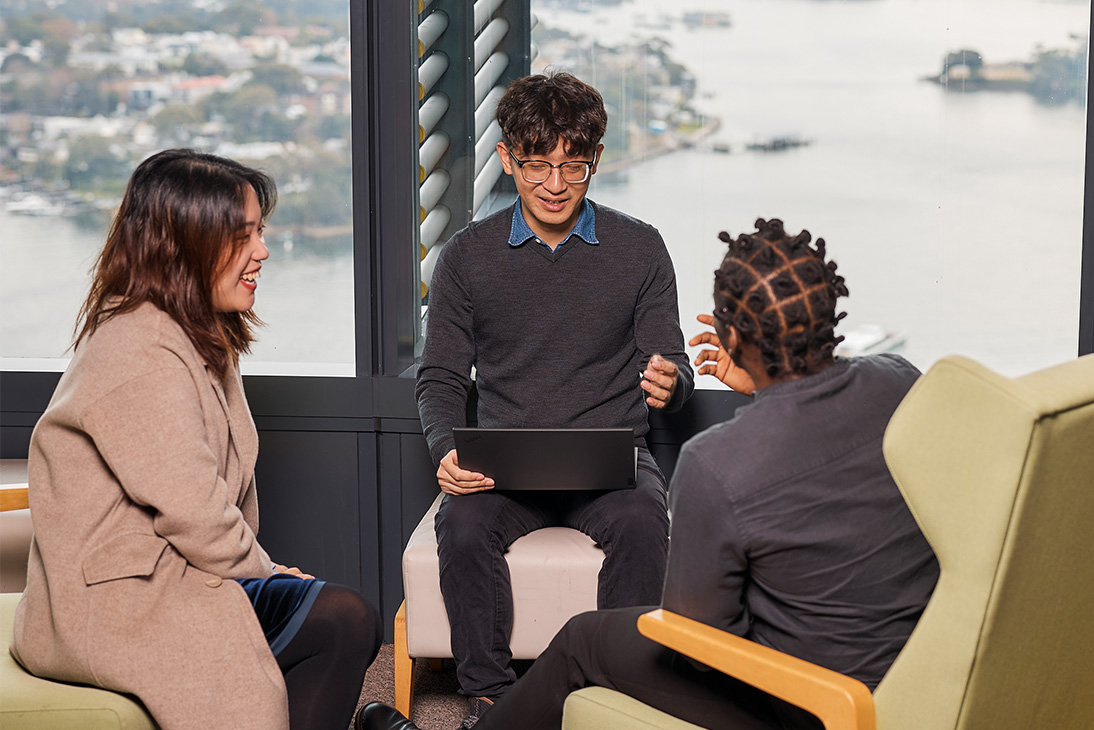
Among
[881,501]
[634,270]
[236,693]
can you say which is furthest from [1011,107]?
[236,693]

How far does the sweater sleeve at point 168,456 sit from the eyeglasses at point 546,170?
101 cm

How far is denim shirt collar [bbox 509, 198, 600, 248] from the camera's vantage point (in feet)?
8.21

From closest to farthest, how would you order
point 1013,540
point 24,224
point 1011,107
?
point 1013,540 → point 1011,107 → point 24,224

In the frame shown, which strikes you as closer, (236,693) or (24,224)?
(236,693)

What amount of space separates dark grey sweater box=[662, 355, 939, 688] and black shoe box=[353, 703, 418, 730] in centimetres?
80

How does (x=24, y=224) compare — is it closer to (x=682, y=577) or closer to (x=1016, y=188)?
(x=682, y=577)

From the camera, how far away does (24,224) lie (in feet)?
9.61

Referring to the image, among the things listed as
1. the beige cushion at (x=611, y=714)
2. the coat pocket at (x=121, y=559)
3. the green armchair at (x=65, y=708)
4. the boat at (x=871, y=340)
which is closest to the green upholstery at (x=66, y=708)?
the green armchair at (x=65, y=708)

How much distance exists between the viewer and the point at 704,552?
1.43 m

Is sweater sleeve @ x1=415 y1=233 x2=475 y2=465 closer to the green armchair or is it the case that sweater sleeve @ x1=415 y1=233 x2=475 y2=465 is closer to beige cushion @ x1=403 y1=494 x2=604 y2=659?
beige cushion @ x1=403 y1=494 x2=604 y2=659

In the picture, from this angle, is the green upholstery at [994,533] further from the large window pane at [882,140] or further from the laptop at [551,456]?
the large window pane at [882,140]

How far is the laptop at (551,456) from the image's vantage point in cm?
205

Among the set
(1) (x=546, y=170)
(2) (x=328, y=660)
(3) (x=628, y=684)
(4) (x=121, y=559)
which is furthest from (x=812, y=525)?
(1) (x=546, y=170)

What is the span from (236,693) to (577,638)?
532 mm
